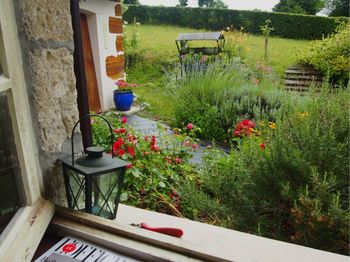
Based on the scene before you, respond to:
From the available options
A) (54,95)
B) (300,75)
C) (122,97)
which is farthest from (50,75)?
(300,75)

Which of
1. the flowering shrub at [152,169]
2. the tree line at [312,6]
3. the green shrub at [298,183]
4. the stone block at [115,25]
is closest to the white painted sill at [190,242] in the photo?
the green shrub at [298,183]

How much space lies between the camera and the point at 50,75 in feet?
3.01

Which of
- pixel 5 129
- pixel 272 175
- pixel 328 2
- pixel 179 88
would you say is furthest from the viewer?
pixel 328 2

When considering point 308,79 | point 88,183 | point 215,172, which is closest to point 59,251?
point 88,183

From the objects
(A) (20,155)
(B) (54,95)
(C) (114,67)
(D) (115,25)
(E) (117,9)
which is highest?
(E) (117,9)

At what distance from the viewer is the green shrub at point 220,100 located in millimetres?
4566

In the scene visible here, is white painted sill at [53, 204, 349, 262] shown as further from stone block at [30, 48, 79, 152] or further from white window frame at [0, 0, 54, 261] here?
stone block at [30, 48, 79, 152]

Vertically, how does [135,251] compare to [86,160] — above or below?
below

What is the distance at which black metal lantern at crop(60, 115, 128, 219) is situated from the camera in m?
0.92

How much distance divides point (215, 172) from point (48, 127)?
1.31 meters

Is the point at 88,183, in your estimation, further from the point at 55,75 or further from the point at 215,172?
the point at 215,172

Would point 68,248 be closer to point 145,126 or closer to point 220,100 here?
point 145,126

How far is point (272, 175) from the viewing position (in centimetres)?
159

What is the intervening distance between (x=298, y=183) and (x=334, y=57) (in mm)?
7250
